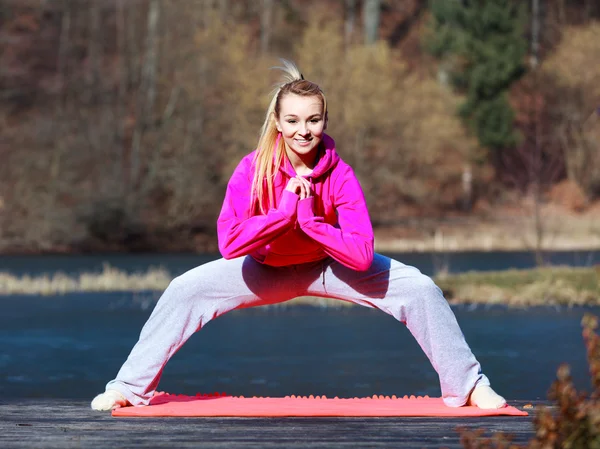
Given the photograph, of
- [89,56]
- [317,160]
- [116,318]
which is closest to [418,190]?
[89,56]

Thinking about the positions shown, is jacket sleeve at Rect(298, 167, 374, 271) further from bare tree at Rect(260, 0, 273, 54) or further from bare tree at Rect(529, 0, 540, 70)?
bare tree at Rect(529, 0, 540, 70)

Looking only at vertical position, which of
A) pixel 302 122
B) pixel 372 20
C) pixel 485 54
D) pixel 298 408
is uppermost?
pixel 372 20

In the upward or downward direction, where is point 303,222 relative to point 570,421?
upward

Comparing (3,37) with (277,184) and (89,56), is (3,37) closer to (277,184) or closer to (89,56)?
(89,56)

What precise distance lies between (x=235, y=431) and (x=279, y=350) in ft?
35.1

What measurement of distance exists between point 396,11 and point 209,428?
1940 inches

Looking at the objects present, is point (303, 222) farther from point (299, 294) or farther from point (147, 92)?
point (147, 92)

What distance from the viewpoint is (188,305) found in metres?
5.25

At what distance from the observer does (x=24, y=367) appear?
1379 centimetres

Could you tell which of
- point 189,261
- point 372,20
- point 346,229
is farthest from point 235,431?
point 372,20

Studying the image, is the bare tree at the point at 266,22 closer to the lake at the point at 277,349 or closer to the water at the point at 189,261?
the water at the point at 189,261

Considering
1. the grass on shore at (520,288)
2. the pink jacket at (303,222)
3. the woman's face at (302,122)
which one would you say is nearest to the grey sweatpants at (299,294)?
the pink jacket at (303,222)

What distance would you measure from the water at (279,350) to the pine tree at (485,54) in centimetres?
2373

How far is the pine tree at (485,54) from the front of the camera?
42344mm
